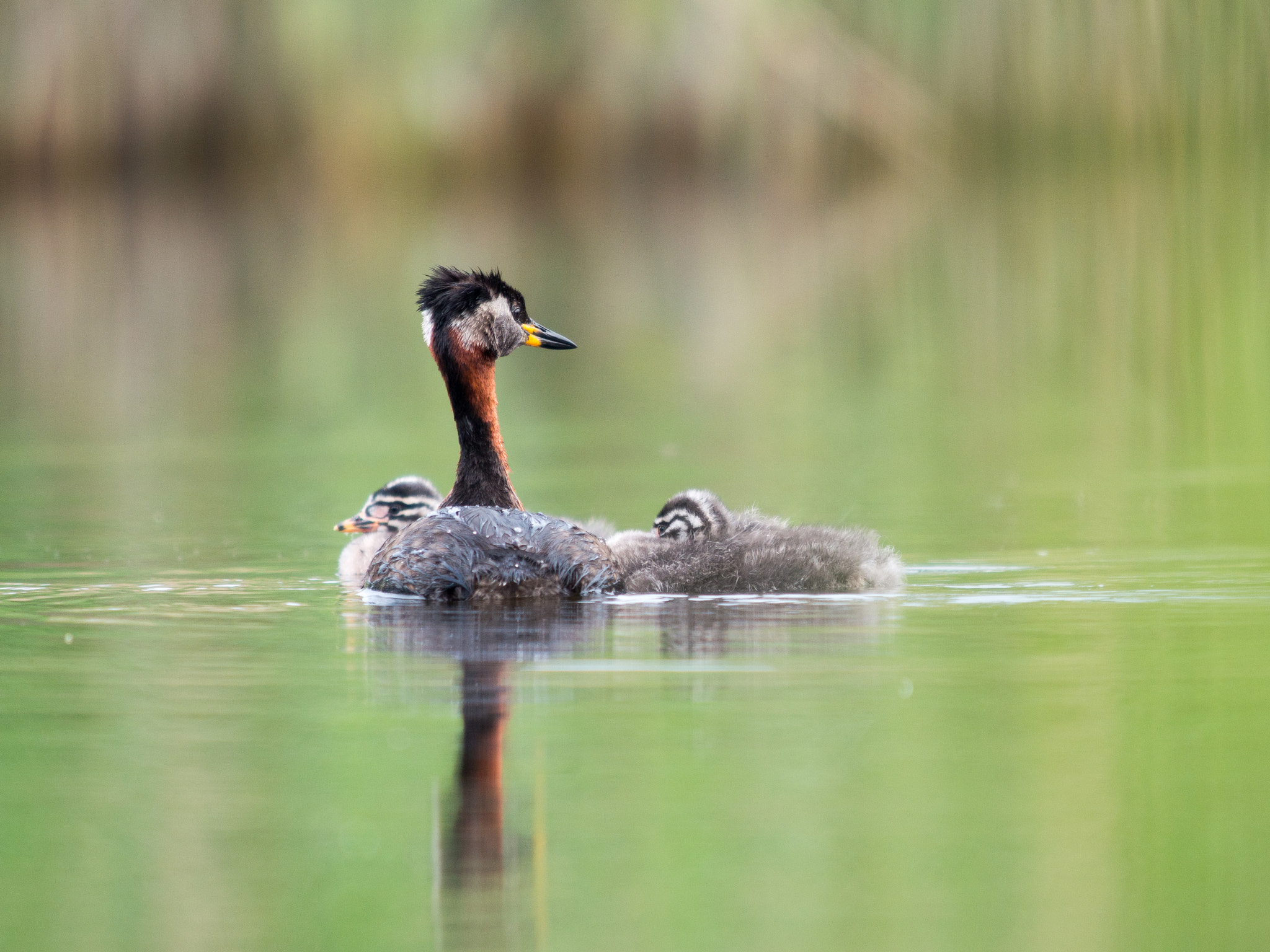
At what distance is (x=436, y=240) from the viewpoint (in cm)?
2394

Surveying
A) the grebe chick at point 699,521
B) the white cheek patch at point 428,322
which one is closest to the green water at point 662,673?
the grebe chick at point 699,521

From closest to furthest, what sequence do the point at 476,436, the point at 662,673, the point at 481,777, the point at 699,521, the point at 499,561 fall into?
the point at 481,777 → the point at 662,673 → the point at 499,561 → the point at 699,521 → the point at 476,436

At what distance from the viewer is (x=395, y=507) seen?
8.34 m

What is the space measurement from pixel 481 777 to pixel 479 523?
98.7 inches

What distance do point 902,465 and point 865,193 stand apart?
20841 mm

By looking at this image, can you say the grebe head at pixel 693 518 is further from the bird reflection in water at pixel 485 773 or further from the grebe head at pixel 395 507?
the grebe head at pixel 395 507

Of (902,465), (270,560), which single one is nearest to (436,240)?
(902,465)

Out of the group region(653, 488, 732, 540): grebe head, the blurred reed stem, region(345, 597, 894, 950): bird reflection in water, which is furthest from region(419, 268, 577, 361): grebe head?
the blurred reed stem

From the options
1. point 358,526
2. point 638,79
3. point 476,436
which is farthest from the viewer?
point 638,79

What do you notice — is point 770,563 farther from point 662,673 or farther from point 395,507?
point 395,507

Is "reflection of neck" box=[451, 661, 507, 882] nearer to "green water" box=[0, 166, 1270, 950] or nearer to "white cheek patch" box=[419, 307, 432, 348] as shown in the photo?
"green water" box=[0, 166, 1270, 950]

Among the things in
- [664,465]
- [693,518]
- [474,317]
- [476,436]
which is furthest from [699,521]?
[664,465]

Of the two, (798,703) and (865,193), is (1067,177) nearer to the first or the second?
(865,193)

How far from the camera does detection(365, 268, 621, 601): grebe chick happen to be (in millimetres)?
7047
